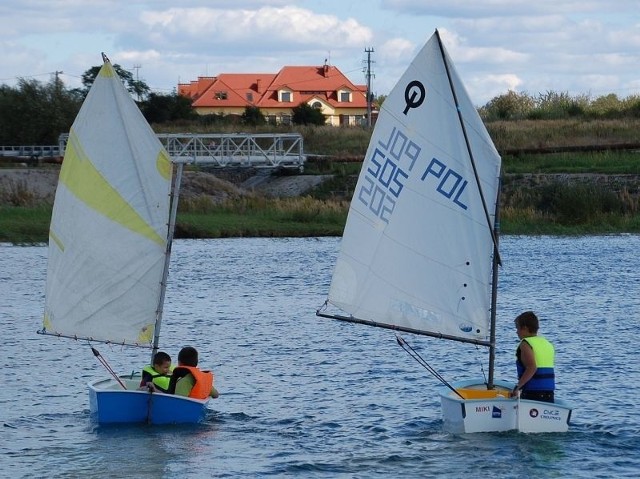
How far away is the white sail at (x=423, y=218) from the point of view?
1783cm

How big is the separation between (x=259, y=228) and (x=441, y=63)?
41.1 m

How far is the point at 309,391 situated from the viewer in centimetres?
2302

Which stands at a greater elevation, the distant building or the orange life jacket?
the distant building

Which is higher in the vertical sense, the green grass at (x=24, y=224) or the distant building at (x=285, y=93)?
the distant building at (x=285, y=93)

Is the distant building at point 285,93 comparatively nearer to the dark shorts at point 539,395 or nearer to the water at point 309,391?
the water at point 309,391

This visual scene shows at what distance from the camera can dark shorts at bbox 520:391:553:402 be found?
17.5 m

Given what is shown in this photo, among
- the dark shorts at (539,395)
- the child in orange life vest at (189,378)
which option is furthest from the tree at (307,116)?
the dark shorts at (539,395)

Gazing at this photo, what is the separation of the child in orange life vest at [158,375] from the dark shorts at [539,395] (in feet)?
17.0

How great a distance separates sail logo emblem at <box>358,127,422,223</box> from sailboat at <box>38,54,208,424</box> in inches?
127

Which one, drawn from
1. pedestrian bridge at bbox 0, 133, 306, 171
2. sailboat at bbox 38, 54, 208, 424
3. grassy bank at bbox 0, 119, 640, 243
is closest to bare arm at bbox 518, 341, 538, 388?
sailboat at bbox 38, 54, 208, 424

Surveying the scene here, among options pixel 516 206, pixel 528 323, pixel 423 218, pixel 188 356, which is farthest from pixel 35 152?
pixel 528 323

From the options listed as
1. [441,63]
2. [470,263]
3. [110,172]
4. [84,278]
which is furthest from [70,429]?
[441,63]

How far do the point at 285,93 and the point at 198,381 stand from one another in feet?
429

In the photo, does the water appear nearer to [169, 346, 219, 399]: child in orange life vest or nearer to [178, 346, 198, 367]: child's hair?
Result: [169, 346, 219, 399]: child in orange life vest
